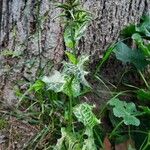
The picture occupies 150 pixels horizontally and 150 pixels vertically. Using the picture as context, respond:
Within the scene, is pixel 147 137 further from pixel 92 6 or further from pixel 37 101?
pixel 92 6

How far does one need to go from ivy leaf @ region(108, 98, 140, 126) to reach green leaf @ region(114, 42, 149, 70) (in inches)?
8.4

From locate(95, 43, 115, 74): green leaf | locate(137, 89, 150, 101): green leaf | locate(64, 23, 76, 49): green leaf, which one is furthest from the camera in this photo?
locate(95, 43, 115, 74): green leaf

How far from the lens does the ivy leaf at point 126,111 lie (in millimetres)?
1850

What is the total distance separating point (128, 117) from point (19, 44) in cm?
62

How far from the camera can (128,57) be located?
2.08 meters

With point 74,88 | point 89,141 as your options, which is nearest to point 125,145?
point 89,141

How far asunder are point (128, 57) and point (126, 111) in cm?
29

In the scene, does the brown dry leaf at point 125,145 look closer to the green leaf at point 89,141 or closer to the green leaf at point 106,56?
the green leaf at point 89,141

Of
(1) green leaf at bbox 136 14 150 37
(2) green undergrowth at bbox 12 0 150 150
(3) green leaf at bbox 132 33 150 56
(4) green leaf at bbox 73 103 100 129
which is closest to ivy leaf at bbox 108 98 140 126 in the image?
(2) green undergrowth at bbox 12 0 150 150

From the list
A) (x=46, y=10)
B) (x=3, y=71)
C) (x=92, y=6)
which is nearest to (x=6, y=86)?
(x=3, y=71)

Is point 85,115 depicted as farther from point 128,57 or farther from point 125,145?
point 128,57

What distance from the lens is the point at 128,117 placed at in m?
1.87

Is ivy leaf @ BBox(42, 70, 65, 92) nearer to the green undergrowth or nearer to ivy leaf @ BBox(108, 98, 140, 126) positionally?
the green undergrowth

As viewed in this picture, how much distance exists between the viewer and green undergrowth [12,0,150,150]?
5.90 ft
